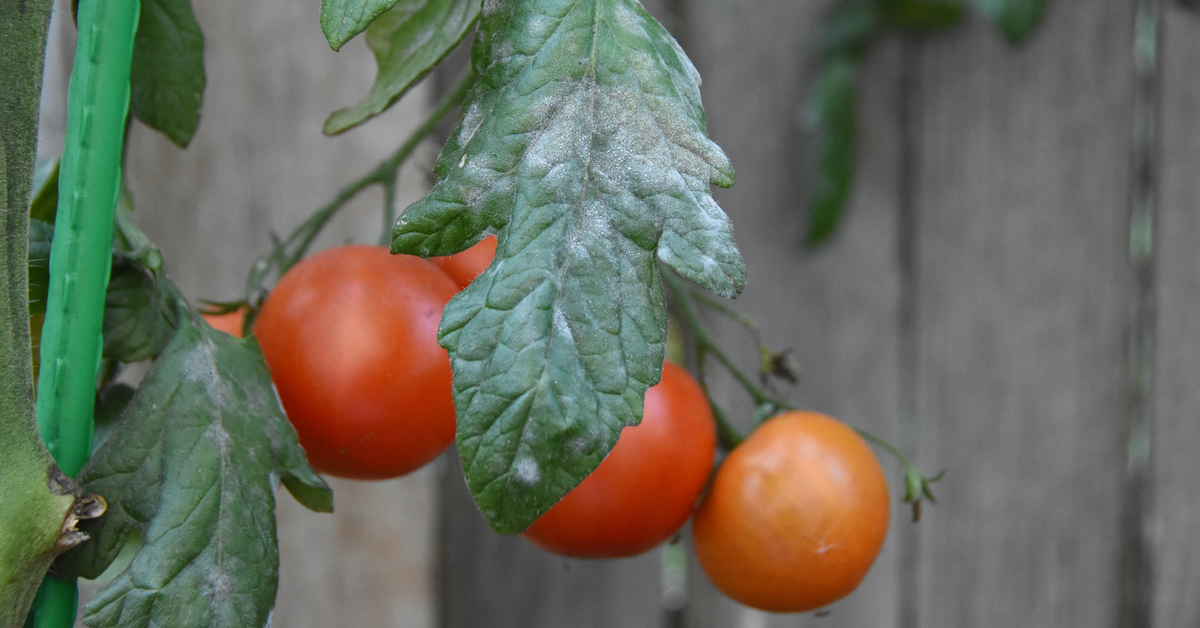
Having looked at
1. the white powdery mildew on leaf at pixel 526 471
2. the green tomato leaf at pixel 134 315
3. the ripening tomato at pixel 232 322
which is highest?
the green tomato leaf at pixel 134 315

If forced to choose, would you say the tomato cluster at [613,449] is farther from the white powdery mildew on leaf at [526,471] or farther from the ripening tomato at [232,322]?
the white powdery mildew on leaf at [526,471]

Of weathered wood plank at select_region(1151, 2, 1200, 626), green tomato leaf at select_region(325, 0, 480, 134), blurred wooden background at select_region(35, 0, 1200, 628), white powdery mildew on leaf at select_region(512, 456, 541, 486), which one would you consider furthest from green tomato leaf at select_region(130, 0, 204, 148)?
weathered wood plank at select_region(1151, 2, 1200, 626)

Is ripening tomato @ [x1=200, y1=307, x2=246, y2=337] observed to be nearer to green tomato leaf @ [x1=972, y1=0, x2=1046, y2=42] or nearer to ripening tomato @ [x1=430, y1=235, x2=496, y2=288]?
ripening tomato @ [x1=430, y1=235, x2=496, y2=288]

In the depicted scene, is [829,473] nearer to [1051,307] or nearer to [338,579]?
[338,579]

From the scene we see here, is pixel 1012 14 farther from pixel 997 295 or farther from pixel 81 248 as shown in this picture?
pixel 81 248

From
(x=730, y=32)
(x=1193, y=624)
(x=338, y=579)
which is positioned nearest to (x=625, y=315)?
(x=338, y=579)

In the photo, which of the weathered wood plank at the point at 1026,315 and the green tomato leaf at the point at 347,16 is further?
the weathered wood plank at the point at 1026,315

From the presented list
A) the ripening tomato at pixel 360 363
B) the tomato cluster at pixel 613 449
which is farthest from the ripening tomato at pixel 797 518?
the ripening tomato at pixel 360 363
